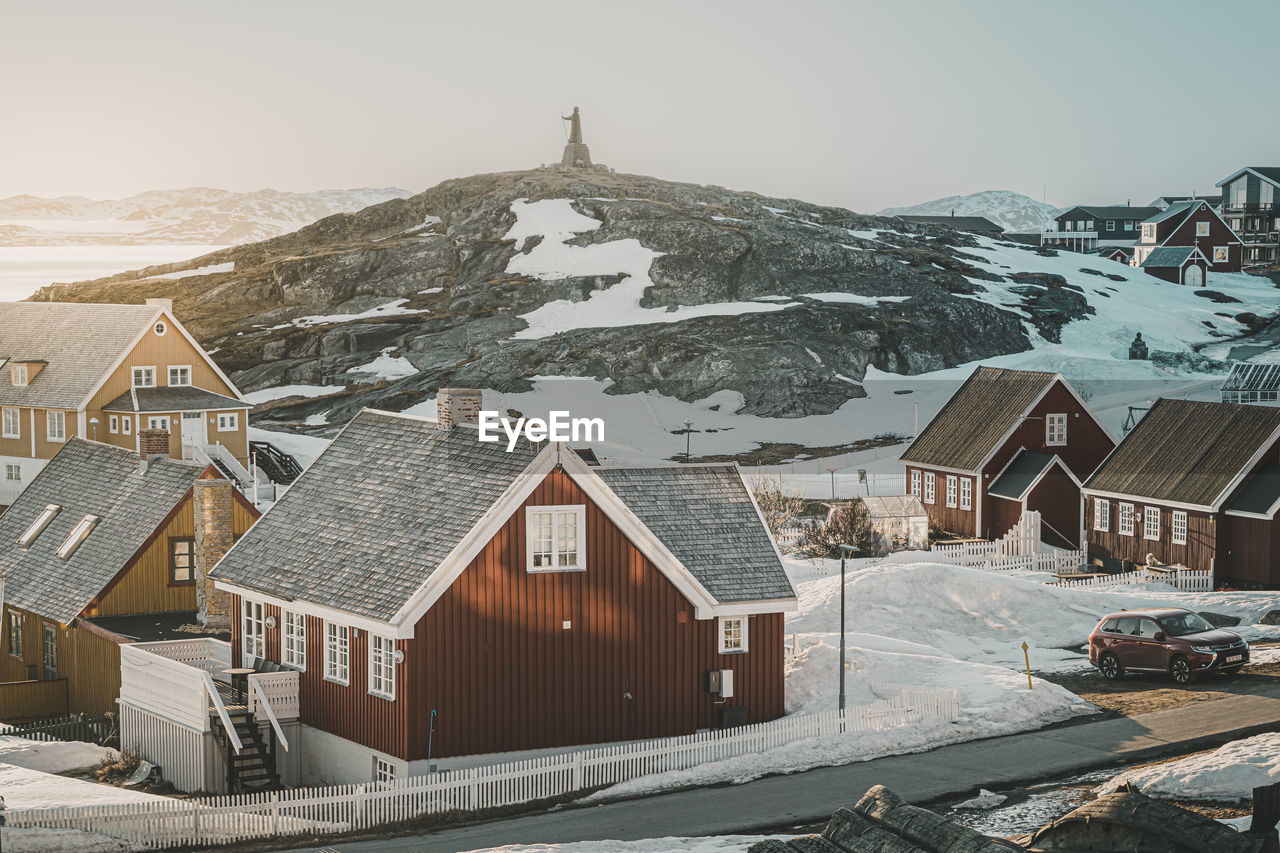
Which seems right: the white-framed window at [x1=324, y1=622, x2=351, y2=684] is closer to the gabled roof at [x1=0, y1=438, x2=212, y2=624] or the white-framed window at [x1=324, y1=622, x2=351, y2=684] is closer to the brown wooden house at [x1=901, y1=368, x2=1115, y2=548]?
the gabled roof at [x1=0, y1=438, x2=212, y2=624]

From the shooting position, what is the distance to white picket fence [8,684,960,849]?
871 inches

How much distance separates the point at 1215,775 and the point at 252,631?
19.0m

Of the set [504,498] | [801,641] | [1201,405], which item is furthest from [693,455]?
[504,498]

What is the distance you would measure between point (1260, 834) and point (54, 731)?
27.3m

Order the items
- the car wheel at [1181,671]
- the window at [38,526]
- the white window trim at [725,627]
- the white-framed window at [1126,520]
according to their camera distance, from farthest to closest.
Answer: the white-framed window at [1126,520] → the window at [38,526] → the car wheel at [1181,671] → the white window trim at [725,627]

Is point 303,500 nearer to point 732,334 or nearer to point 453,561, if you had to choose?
point 453,561

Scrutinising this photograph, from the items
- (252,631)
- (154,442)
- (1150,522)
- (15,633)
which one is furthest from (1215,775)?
(15,633)

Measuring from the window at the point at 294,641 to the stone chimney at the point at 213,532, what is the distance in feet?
19.3

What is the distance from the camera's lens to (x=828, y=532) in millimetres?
55438

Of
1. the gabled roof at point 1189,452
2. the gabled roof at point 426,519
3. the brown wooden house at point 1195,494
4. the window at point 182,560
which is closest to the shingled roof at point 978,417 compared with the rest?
the brown wooden house at point 1195,494

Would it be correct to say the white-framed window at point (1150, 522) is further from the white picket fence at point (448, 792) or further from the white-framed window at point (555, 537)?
the white-framed window at point (555, 537)

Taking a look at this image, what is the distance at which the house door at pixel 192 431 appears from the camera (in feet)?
214

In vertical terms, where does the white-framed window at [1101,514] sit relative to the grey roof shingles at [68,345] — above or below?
below

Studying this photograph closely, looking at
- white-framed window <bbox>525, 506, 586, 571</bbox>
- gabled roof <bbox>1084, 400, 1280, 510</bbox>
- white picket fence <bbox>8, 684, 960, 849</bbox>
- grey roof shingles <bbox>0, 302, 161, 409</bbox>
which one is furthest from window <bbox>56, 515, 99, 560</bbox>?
gabled roof <bbox>1084, 400, 1280, 510</bbox>
